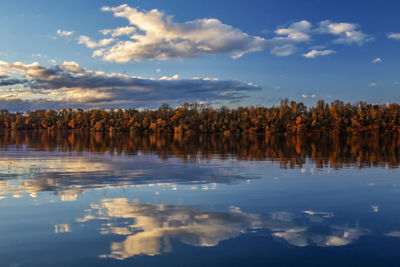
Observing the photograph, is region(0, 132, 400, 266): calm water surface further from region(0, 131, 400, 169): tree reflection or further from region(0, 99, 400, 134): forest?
region(0, 99, 400, 134): forest

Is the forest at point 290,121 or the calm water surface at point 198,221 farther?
the forest at point 290,121

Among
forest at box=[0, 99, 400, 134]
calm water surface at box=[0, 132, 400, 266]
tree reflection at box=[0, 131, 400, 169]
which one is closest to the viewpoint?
calm water surface at box=[0, 132, 400, 266]

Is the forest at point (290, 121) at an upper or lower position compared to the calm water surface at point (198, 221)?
upper

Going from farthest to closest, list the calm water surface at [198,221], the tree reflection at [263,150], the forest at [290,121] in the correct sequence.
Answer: the forest at [290,121] → the tree reflection at [263,150] → the calm water surface at [198,221]

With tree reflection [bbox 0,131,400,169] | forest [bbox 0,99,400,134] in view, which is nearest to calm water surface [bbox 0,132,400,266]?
tree reflection [bbox 0,131,400,169]

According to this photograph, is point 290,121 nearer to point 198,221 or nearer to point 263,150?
point 263,150

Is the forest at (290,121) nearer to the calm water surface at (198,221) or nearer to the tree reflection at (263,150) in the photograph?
the tree reflection at (263,150)

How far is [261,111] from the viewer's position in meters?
196

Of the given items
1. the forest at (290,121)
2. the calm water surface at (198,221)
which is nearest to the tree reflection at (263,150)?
the calm water surface at (198,221)

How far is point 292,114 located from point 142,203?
592 feet

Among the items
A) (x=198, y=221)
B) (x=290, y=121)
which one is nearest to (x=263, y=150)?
(x=198, y=221)

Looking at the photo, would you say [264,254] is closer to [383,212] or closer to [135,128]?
[383,212]

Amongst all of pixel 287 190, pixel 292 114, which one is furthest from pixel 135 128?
pixel 287 190

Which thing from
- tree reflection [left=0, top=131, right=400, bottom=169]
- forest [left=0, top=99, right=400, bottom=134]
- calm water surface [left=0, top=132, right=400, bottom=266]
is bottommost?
calm water surface [left=0, top=132, right=400, bottom=266]
